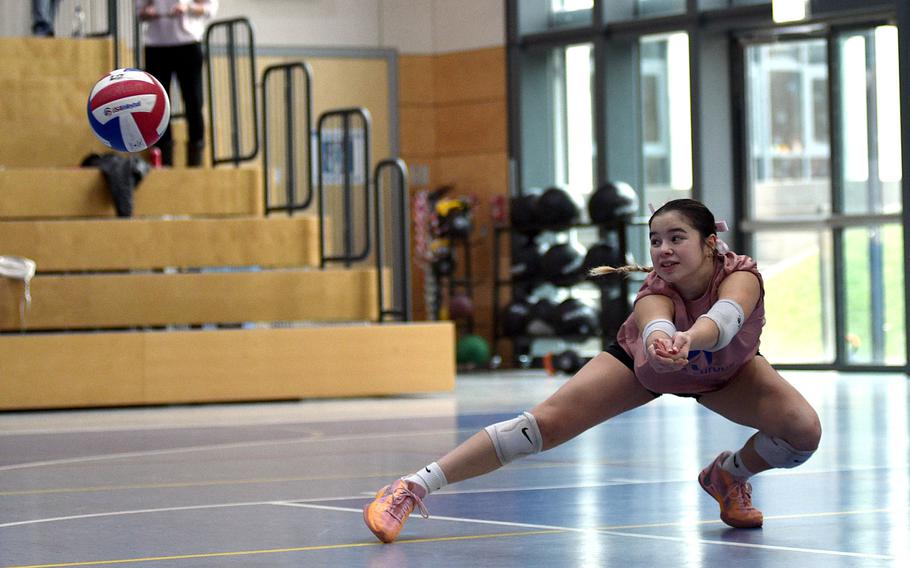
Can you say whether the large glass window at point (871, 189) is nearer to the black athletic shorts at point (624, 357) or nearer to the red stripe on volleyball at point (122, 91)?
the red stripe on volleyball at point (122, 91)

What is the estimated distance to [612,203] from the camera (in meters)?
13.6

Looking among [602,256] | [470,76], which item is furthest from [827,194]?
[470,76]

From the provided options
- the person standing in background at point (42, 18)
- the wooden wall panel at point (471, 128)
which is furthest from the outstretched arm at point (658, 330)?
the wooden wall panel at point (471, 128)

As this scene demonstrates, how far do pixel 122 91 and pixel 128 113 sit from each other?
103 millimetres

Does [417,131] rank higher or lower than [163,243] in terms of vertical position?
higher

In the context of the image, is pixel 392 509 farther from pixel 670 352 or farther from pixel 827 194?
pixel 827 194

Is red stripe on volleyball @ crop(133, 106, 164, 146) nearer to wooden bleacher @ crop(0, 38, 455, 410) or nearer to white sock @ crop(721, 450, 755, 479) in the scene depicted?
white sock @ crop(721, 450, 755, 479)

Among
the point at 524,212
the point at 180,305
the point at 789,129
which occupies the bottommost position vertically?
the point at 180,305

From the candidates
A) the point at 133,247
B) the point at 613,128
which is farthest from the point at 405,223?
the point at 613,128

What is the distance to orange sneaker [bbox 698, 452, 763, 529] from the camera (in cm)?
381

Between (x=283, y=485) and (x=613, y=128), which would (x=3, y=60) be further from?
(x=283, y=485)

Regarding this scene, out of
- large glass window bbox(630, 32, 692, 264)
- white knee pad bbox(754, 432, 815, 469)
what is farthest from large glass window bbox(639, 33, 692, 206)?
white knee pad bbox(754, 432, 815, 469)

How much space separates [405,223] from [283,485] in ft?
17.4

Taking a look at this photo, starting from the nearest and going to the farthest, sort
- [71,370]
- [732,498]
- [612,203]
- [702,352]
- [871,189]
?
[702,352], [732,498], [71,370], [871,189], [612,203]
